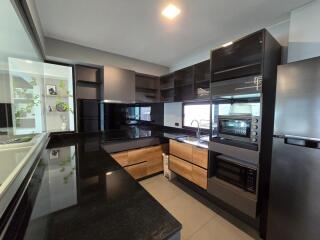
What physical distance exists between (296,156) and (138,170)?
2117 mm

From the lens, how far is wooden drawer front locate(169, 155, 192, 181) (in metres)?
2.23

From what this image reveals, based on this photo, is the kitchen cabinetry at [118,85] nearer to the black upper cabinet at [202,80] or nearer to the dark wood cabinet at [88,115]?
the dark wood cabinet at [88,115]

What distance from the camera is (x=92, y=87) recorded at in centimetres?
265

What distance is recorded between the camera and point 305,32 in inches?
57.7

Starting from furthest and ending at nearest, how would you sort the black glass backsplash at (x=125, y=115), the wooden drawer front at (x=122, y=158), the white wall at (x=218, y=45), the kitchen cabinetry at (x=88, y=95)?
the black glass backsplash at (x=125, y=115) → the kitchen cabinetry at (x=88, y=95) → the wooden drawer front at (x=122, y=158) → the white wall at (x=218, y=45)

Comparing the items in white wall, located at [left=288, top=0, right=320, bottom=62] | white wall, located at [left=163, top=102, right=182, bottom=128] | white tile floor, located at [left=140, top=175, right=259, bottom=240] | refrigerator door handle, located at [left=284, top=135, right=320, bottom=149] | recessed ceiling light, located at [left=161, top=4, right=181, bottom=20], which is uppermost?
recessed ceiling light, located at [left=161, top=4, right=181, bottom=20]

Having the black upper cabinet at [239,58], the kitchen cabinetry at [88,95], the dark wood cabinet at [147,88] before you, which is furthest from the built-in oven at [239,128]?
the kitchen cabinetry at [88,95]

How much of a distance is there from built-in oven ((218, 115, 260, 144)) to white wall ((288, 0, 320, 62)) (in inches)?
33.3

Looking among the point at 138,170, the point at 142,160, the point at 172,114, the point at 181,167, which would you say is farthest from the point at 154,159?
the point at 172,114

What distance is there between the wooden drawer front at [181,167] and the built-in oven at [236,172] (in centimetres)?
43

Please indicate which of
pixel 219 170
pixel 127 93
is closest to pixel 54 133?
pixel 127 93

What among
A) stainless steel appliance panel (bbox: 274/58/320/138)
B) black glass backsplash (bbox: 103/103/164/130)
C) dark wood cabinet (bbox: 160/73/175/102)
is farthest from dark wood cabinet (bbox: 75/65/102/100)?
stainless steel appliance panel (bbox: 274/58/320/138)

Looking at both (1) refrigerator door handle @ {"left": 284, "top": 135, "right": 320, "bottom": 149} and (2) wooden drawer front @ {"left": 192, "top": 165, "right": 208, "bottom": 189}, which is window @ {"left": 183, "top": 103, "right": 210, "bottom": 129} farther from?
(1) refrigerator door handle @ {"left": 284, "top": 135, "right": 320, "bottom": 149}

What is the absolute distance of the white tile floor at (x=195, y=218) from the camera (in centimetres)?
153
